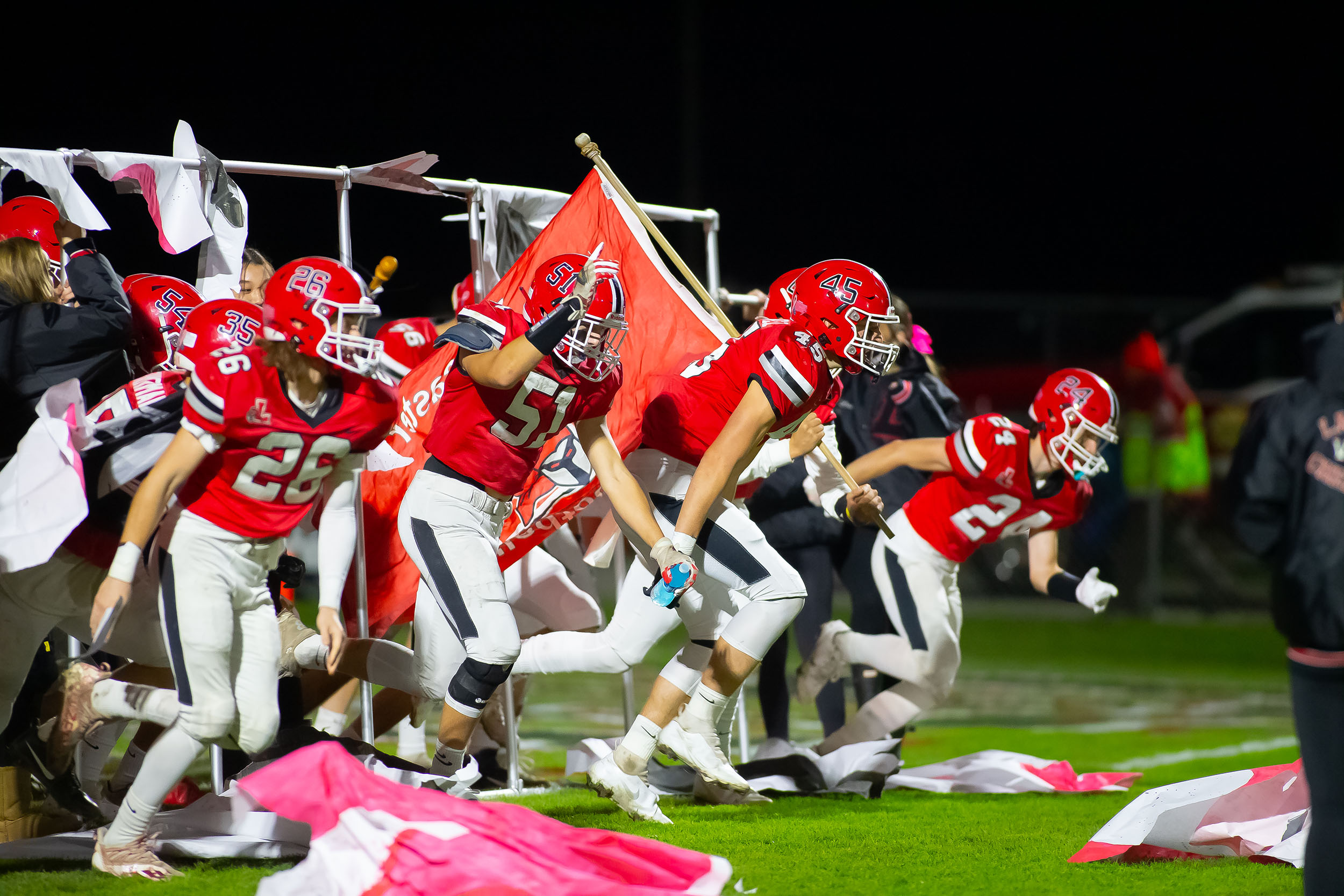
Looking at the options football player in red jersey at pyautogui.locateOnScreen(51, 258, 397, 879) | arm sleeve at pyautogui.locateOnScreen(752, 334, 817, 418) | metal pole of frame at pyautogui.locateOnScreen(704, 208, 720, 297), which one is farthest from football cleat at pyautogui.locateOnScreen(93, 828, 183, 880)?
metal pole of frame at pyautogui.locateOnScreen(704, 208, 720, 297)

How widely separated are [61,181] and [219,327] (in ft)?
3.96

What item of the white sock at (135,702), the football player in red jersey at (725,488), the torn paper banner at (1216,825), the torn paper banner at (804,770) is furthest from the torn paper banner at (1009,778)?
the white sock at (135,702)

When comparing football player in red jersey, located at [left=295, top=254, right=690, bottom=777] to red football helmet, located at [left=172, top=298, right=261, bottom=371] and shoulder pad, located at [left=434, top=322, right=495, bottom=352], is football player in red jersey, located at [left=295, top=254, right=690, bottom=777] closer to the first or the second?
shoulder pad, located at [left=434, top=322, right=495, bottom=352]

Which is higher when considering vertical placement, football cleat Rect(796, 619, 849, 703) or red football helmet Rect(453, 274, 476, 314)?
red football helmet Rect(453, 274, 476, 314)

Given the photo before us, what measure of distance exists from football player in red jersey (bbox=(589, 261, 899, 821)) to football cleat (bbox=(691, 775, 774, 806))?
8 centimetres

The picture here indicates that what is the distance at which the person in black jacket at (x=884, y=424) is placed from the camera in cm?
640

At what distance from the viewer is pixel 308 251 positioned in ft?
37.5

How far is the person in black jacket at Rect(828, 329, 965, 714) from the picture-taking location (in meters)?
6.40

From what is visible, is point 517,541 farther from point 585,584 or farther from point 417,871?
point 417,871

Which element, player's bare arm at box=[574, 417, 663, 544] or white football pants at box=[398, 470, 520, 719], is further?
player's bare arm at box=[574, 417, 663, 544]

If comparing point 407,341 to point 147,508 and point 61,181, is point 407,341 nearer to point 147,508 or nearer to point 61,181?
point 61,181

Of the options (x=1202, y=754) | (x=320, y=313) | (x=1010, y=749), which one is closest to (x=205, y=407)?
(x=320, y=313)

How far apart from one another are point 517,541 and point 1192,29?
17.7m

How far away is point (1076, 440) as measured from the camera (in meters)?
5.52
